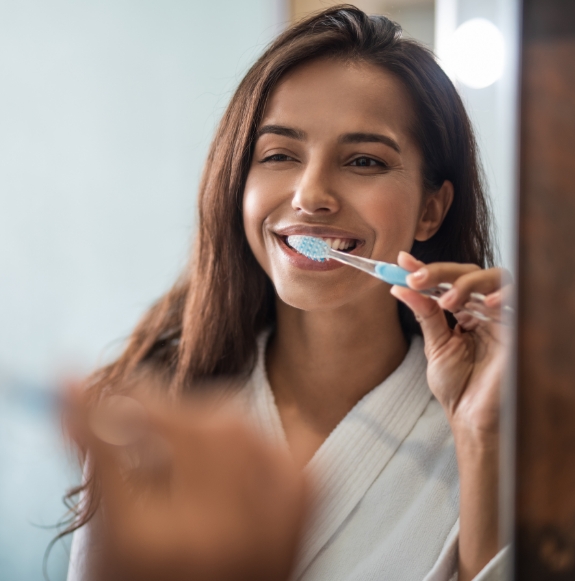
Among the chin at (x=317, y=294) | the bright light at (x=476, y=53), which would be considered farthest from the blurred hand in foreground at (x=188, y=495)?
the bright light at (x=476, y=53)

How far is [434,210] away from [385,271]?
157 mm

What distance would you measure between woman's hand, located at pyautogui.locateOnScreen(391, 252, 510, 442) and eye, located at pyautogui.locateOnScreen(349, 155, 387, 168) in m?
0.12

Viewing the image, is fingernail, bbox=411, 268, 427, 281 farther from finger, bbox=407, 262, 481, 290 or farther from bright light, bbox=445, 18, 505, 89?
bright light, bbox=445, 18, 505, 89

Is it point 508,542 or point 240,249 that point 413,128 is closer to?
point 240,249

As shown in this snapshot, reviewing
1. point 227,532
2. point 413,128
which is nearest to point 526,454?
point 227,532

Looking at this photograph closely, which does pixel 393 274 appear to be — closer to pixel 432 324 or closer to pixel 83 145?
pixel 432 324

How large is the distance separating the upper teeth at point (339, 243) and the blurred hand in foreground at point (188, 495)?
0.24m

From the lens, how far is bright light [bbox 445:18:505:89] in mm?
480

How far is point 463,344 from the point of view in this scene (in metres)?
0.48

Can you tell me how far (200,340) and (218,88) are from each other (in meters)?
0.26

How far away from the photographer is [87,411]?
295 mm

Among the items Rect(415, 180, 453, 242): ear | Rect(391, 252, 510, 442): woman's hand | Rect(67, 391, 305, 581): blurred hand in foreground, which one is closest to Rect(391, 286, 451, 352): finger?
Rect(391, 252, 510, 442): woman's hand

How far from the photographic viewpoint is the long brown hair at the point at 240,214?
20.7 inches

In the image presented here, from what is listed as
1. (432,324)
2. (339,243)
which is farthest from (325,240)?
(432,324)
